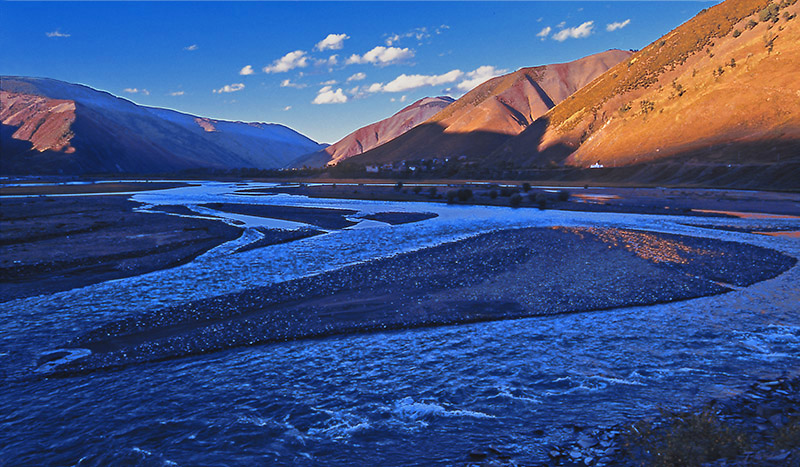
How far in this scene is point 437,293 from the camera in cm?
1547

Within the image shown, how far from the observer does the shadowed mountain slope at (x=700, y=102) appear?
68.1 metres

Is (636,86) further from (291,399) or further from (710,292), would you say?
(291,399)

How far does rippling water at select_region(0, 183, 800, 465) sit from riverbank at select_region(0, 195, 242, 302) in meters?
4.21

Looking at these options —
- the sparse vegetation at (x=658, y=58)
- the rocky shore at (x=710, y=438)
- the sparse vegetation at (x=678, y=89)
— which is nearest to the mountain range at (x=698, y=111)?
the sparse vegetation at (x=678, y=89)

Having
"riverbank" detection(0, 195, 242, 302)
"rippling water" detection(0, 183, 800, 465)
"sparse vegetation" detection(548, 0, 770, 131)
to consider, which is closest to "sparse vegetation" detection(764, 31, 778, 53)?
"sparse vegetation" detection(548, 0, 770, 131)

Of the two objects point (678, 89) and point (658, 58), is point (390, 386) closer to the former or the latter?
point (678, 89)

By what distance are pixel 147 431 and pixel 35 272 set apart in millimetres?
15713

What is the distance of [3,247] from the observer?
958 inches

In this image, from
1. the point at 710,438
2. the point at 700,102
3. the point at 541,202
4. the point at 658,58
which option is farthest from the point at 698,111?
the point at 710,438

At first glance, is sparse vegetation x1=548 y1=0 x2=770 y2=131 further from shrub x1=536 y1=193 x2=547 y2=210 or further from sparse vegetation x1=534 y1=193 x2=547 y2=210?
→ shrub x1=536 y1=193 x2=547 y2=210

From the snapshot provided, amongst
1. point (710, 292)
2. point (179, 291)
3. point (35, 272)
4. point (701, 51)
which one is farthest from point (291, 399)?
point (701, 51)

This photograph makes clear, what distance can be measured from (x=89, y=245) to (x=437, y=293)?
2096 centimetres

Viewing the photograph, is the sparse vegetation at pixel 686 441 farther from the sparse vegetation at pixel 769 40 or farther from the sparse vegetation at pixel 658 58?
the sparse vegetation at pixel 658 58

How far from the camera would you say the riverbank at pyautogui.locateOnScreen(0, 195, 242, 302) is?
59.3 ft
